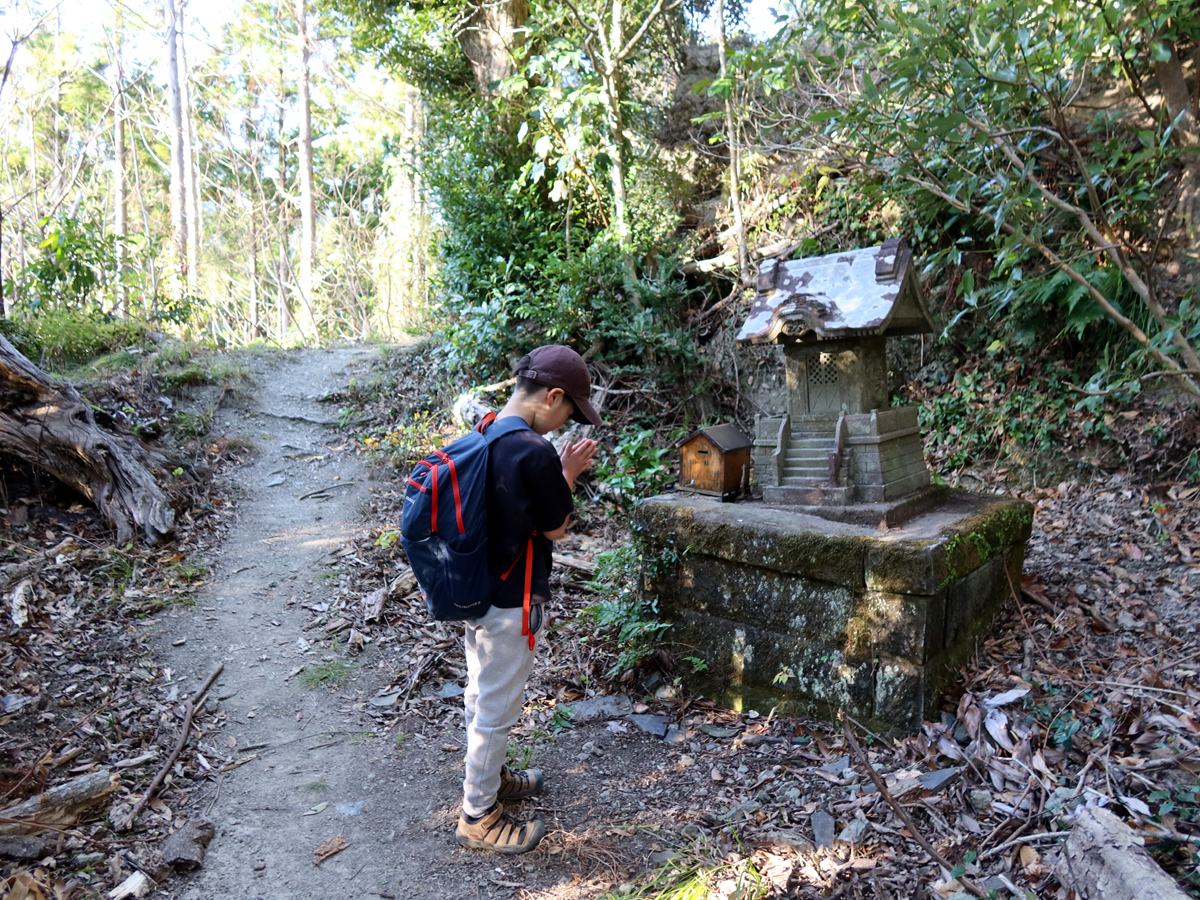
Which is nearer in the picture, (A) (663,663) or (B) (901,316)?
(B) (901,316)

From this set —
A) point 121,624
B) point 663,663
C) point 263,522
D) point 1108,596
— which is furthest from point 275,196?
point 1108,596

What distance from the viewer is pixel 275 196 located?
2153 cm

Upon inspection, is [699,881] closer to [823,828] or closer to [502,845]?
[823,828]

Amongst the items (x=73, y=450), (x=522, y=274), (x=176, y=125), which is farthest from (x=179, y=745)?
(x=176, y=125)

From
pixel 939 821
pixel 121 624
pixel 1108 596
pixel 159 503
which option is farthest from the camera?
pixel 159 503

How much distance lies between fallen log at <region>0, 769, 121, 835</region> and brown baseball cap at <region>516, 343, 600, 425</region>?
2.66 m

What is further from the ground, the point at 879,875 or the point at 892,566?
the point at 892,566

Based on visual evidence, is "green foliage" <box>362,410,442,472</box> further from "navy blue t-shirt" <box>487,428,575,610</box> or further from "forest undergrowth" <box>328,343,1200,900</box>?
"navy blue t-shirt" <box>487,428,575,610</box>

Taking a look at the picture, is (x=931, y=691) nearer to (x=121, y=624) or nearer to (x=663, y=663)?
(x=663, y=663)

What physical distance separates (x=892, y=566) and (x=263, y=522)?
225 inches

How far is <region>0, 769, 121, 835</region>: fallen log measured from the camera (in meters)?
2.76

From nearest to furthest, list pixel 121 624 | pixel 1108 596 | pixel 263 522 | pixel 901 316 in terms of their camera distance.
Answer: pixel 901 316
pixel 1108 596
pixel 121 624
pixel 263 522

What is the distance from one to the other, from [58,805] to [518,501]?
240cm

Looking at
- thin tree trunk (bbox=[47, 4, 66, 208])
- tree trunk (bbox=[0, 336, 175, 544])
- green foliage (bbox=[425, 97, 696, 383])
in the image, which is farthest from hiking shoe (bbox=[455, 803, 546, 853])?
thin tree trunk (bbox=[47, 4, 66, 208])
